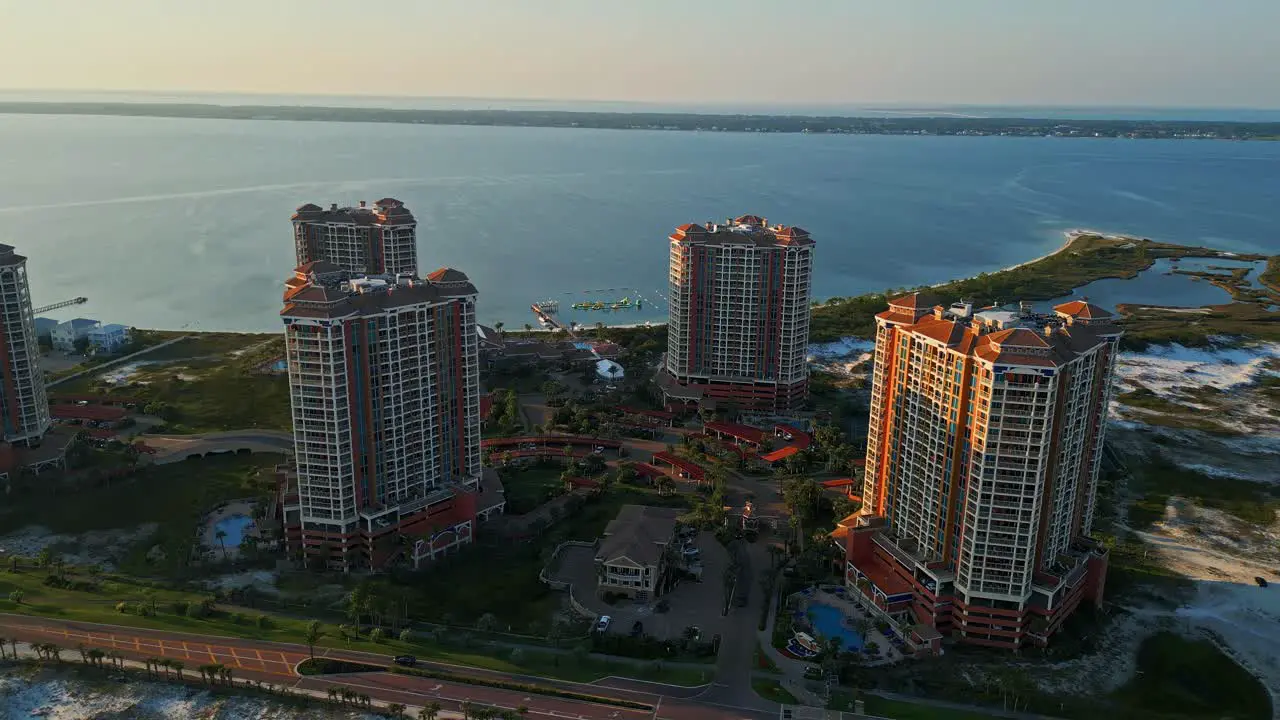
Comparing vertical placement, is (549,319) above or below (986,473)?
below

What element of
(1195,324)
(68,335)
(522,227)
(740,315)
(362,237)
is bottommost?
(1195,324)

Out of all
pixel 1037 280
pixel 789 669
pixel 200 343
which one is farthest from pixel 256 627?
pixel 1037 280

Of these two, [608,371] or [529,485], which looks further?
[608,371]

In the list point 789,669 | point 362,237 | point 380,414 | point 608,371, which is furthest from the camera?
point 608,371

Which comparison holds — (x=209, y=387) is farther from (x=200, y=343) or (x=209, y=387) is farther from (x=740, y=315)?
(x=740, y=315)

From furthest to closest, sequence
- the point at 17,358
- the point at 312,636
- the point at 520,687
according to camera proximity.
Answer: the point at 17,358
the point at 312,636
the point at 520,687

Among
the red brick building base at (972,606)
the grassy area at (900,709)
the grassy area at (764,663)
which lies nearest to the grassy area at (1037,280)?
the red brick building base at (972,606)

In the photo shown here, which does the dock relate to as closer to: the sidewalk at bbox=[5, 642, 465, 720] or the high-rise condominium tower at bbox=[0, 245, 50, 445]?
the high-rise condominium tower at bbox=[0, 245, 50, 445]
